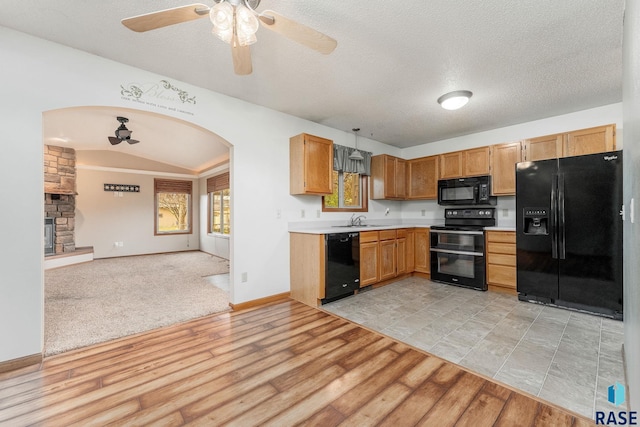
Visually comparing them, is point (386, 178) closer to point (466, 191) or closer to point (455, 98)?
point (466, 191)

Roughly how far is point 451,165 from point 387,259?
2056 millimetres

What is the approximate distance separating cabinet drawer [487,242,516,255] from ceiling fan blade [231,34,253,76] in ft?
12.9

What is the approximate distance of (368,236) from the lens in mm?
3904

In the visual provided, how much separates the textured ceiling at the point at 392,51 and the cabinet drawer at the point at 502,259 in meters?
2.04

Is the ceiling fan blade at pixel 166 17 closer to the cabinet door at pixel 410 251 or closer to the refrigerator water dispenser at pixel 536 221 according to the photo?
the refrigerator water dispenser at pixel 536 221

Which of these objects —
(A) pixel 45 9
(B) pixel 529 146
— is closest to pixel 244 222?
(A) pixel 45 9

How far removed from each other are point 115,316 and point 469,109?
513 cm

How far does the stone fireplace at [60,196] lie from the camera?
551 cm

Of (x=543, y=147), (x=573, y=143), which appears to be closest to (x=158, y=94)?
(x=543, y=147)

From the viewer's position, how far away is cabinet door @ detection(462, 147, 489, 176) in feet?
14.0

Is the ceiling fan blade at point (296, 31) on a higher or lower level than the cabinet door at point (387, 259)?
higher

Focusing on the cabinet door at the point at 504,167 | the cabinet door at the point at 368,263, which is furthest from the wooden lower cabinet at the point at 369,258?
the cabinet door at the point at 504,167

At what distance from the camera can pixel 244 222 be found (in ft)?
10.9

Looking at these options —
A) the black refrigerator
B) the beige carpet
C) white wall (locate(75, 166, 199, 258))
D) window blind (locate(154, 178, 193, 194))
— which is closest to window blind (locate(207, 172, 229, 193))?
window blind (locate(154, 178, 193, 194))
